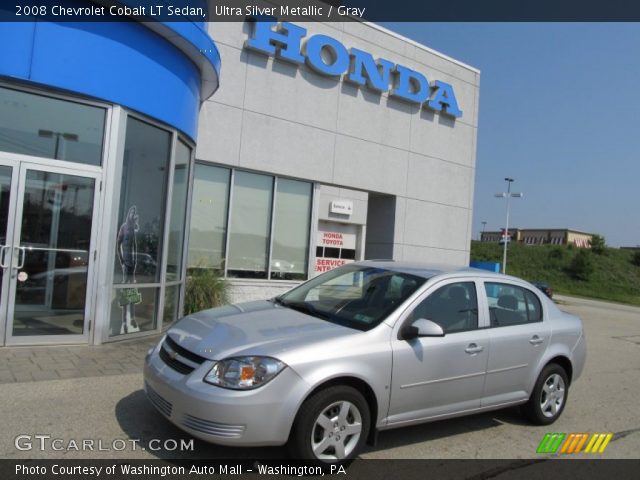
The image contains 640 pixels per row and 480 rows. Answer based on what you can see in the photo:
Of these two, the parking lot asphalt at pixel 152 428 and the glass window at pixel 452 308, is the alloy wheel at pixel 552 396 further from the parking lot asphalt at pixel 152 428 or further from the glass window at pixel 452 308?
the glass window at pixel 452 308

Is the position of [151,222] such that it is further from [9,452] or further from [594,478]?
[594,478]

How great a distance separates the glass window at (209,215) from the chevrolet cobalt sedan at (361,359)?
612 centimetres

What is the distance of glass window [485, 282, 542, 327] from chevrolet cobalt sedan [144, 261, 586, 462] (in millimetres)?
15

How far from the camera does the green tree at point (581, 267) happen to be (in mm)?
49656

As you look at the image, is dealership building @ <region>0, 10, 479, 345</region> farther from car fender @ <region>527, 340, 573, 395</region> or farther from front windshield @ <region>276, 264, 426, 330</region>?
car fender @ <region>527, 340, 573, 395</region>

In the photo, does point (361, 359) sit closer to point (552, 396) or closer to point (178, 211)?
point (552, 396)

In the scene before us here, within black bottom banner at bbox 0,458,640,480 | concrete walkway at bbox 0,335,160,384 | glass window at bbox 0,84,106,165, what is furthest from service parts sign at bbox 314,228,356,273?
black bottom banner at bbox 0,458,640,480

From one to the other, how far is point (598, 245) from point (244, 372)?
64759mm

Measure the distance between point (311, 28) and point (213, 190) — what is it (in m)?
4.63

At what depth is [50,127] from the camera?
22.4 feet

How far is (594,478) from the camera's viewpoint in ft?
14.3

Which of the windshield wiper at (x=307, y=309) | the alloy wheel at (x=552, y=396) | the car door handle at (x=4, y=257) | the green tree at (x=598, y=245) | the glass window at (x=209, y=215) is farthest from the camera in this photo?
the green tree at (x=598, y=245)

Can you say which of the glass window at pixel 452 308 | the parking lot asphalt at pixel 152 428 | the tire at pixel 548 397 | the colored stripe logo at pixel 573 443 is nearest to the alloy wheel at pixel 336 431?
the parking lot asphalt at pixel 152 428

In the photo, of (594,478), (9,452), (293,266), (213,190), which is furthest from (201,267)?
(594,478)
